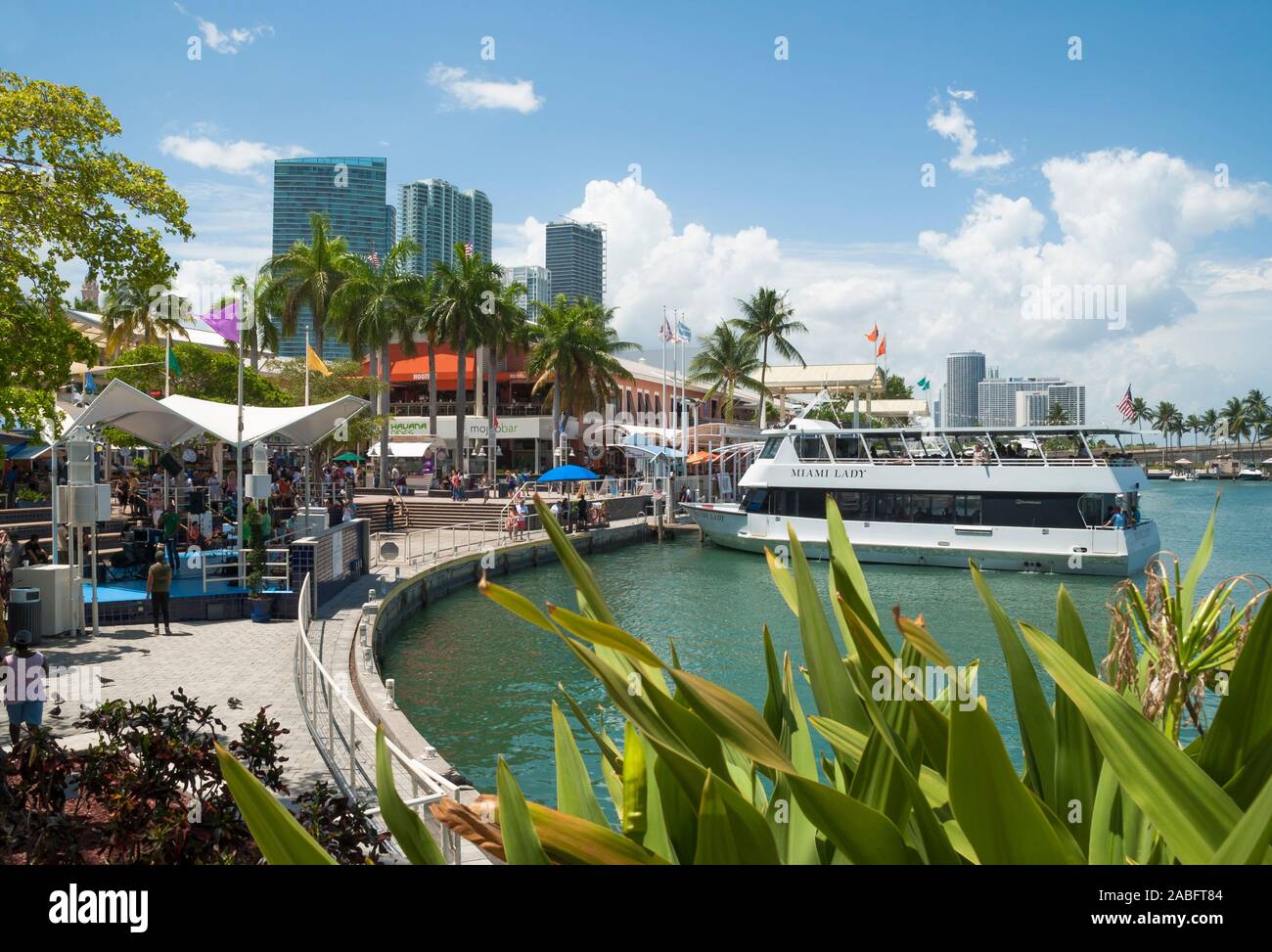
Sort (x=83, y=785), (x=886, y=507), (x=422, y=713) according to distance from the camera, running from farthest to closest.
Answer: (x=886, y=507), (x=422, y=713), (x=83, y=785)

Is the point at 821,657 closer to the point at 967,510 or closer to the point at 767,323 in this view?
the point at 967,510

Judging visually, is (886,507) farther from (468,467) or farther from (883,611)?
(468,467)

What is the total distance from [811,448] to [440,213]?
213 ft

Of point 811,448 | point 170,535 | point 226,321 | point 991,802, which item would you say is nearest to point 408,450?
point 811,448

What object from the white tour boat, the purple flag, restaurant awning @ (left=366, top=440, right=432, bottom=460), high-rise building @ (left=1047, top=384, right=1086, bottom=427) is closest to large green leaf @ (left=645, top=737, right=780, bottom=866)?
the purple flag

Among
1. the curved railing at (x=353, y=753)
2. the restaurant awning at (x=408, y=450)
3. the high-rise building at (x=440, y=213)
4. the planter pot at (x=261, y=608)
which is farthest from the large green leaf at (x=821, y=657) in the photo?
the high-rise building at (x=440, y=213)

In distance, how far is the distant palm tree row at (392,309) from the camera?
45.1 meters

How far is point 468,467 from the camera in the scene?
168 feet

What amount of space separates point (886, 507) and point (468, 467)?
87.7ft

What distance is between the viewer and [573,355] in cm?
4825

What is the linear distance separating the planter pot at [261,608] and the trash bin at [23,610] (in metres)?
3.01

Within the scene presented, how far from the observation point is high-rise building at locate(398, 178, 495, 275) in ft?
279

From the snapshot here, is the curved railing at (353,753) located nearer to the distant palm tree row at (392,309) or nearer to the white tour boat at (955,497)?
the white tour boat at (955,497)
